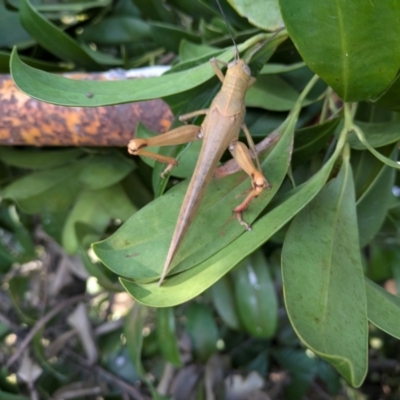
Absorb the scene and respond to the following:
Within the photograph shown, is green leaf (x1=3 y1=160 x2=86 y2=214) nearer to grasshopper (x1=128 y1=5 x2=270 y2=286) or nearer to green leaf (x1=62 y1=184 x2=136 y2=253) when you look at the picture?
green leaf (x1=62 y1=184 x2=136 y2=253)

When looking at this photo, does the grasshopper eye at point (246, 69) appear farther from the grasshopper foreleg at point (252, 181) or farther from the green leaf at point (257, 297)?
the green leaf at point (257, 297)

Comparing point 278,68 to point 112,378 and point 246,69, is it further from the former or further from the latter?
point 112,378

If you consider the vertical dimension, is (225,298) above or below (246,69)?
below

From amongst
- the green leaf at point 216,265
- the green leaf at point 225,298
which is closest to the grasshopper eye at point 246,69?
the green leaf at point 216,265

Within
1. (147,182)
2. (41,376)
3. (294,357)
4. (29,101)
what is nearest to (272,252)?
(147,182)

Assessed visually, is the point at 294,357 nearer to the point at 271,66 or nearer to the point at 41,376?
the point at 41,376

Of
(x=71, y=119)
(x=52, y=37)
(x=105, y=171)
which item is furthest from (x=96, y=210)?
(x=52, y=37)
